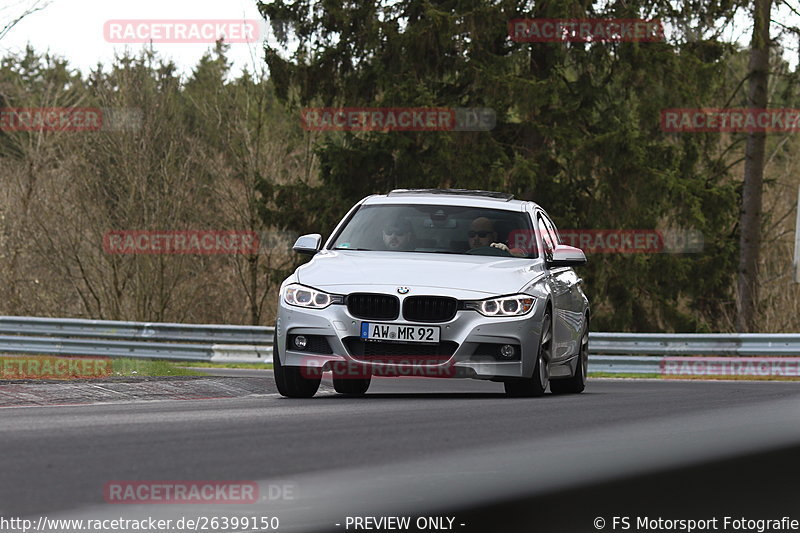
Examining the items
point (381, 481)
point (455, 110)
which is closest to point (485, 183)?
point (455, 110)

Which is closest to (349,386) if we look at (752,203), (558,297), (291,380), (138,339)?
(291,380)

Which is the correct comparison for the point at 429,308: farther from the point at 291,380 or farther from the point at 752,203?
the point at 752,203

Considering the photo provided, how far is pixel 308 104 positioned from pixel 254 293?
6.83m

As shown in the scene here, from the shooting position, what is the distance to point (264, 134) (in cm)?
3491

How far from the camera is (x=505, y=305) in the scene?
10.7 meters

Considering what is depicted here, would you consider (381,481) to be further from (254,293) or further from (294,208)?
(254,293)

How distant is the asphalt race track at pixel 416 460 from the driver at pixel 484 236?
2443mm

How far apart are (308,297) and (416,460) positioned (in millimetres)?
4540

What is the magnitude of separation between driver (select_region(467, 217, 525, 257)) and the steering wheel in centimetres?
3

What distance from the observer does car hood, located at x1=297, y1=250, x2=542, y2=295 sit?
10617 mm
